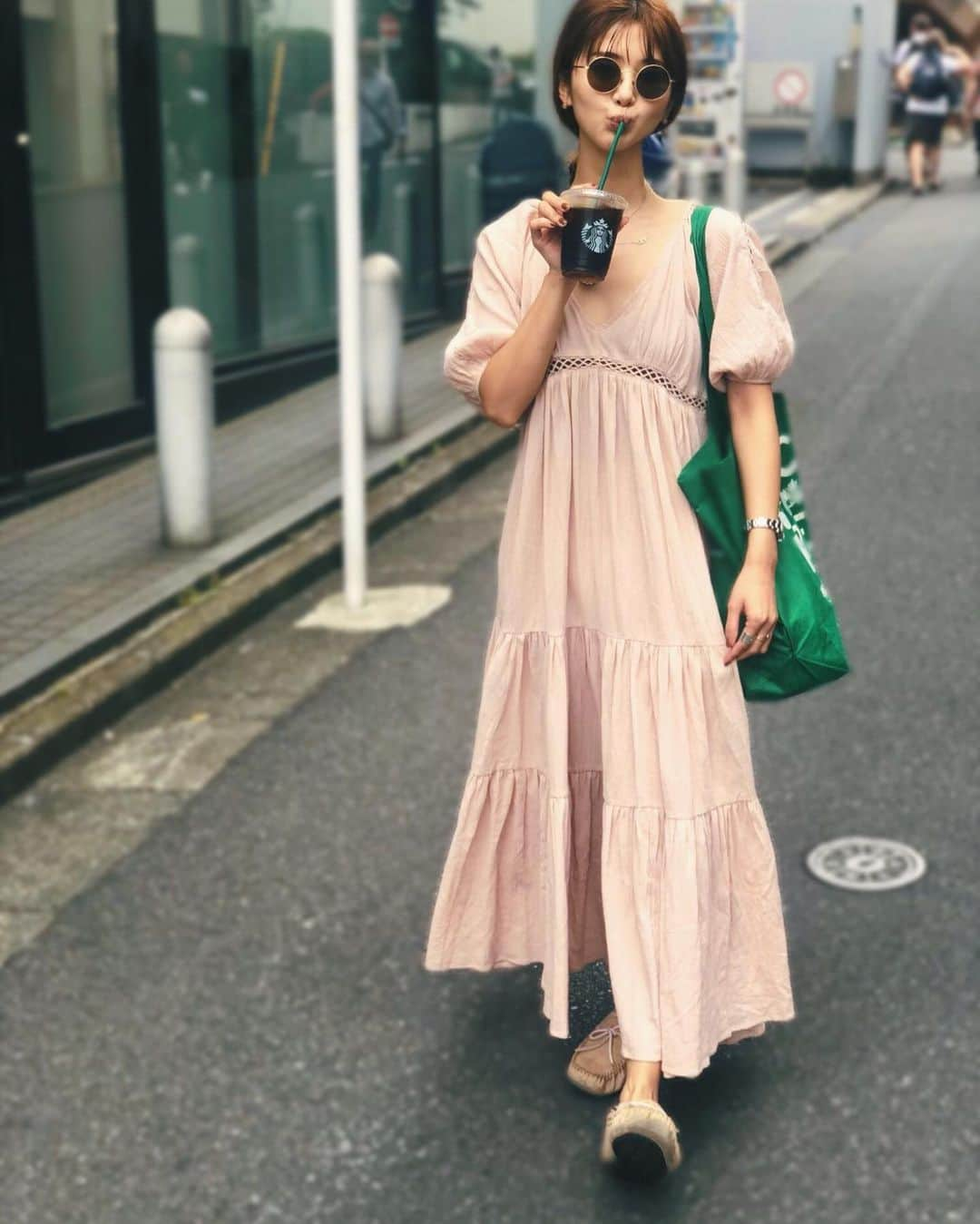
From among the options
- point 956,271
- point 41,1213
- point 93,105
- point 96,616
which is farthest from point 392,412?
point 956,271

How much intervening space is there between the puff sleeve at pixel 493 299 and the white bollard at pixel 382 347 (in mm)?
6198

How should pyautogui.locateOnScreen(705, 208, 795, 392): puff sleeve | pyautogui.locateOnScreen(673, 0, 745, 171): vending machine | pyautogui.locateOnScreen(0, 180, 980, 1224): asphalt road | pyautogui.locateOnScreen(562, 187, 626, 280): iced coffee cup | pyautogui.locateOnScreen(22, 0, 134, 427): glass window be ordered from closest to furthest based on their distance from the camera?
pyautogui.locateOnScreen(562, 187, 626, 280): iced coffee cup
pyautogui.locateOnScreen(705, 208, 795, 392): puff sleeve
pyautogui.locateOnScreen(0, 180, 980, 1224): asphalt road
pyautogui.locateOnScreen(22, 0, 134, 427): glass window
pyautogui.locateOnScreen(673, 0, 745, 171): vending machine

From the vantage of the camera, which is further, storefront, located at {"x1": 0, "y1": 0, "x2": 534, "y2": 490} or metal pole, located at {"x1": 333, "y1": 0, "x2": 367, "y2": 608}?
storefront, located at {"x1": 0, "y1": 0, "x2": 534, "y2": 490}

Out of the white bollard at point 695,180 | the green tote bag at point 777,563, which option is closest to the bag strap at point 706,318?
the green tote bag at point 777,563

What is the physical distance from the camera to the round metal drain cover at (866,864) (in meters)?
4.33

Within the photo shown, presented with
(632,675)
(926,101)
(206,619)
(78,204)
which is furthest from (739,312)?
(926,101)

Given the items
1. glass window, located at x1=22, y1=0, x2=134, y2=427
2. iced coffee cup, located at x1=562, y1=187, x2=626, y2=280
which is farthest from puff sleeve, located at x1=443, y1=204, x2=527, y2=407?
glass window, located at x1=22, y1=0, x2=134, y2=427

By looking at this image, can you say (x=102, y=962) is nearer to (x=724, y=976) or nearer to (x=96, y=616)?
(x=724, y=976)

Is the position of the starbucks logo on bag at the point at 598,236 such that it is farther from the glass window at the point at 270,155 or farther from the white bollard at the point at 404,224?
the white bollard at the point at 404,224

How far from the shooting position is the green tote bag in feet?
9.00

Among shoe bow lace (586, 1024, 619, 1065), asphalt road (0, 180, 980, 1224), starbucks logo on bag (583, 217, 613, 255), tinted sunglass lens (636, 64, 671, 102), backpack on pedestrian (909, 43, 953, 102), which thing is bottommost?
asphalt road (0, 180, 980, 1224)

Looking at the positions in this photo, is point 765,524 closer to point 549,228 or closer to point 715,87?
point 549,228

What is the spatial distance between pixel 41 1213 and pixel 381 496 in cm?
540

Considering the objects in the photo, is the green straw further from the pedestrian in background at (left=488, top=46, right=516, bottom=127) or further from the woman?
the pedestrian in background at (left=488, top=46, right=516, bottom=127)
